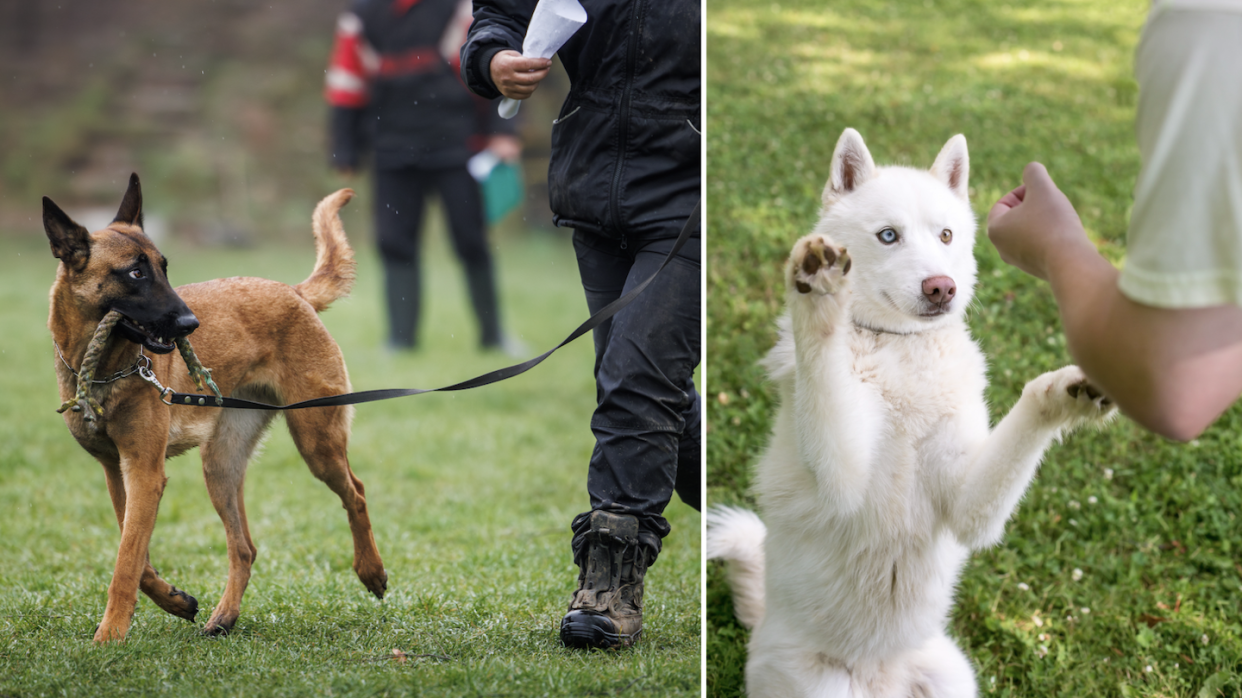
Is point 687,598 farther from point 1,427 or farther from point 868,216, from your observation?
point 1,427

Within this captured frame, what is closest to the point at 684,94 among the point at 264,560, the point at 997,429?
the point at 997,429

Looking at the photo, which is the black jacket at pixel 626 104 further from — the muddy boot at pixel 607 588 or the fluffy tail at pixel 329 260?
the muddy boot at pixel 607 588

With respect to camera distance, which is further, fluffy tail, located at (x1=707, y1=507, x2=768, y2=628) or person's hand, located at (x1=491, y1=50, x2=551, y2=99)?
fluffy tail, located at (x1=707, y1=507, x2=768, y2=628)

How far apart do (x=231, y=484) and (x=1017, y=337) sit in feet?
10.4

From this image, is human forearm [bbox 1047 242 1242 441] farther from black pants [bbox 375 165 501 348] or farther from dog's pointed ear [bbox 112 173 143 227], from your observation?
black pants [bbox 375 165 501 348]

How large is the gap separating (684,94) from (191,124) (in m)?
12.8

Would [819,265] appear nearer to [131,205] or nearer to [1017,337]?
[131,205]

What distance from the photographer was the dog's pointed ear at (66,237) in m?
2.05

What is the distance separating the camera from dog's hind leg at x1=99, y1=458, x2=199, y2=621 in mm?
2303

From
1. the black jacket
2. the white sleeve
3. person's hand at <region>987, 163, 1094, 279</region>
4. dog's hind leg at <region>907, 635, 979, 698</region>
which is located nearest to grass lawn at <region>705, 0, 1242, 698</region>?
dog's hind leg at <region>907, 635, 979, 698</region>

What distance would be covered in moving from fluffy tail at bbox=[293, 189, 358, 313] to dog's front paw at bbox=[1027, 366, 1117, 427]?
5.61 ft

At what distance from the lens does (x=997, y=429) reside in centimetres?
204

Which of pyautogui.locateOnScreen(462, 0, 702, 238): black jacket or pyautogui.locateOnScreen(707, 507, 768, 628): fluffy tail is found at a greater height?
pyautogui.locateOnScreen(462, 0, 702, 238): black jacket

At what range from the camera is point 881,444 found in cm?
217
